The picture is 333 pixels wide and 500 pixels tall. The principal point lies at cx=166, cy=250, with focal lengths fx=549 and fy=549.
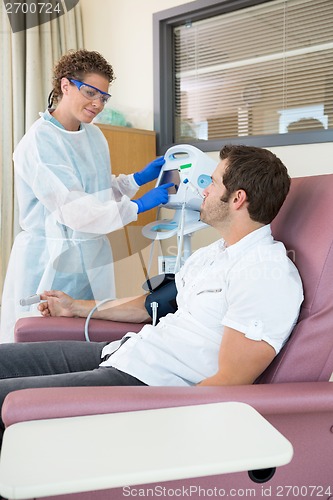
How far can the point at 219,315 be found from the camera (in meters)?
1.36

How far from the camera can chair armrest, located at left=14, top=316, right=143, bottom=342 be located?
1.74 m

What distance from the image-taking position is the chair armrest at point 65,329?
1.74 metres

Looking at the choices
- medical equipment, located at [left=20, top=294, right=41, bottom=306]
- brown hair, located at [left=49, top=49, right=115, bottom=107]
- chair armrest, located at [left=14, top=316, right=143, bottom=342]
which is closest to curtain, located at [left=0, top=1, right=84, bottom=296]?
brown hair, located at [left=49, top=49, right=115, bottom=107]

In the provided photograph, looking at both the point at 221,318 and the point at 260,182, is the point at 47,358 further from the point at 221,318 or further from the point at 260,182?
the point at 260,182

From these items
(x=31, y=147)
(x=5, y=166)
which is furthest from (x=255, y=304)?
(x=5, y=166)

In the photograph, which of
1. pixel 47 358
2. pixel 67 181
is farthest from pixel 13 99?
pixel 47 358

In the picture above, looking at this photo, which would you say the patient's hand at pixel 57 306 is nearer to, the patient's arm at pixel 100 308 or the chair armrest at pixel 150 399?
the patient's arm at pixel 100 308

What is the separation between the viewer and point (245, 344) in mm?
1202


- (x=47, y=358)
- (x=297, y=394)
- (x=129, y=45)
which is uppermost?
(x=129, y=45)

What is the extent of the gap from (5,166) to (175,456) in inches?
109

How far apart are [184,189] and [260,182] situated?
0.69m

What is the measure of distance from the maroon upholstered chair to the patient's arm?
0.62 meters

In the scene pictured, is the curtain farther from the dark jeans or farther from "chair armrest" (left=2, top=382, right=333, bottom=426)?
"chair armrest" (left=2, top=382, right=333, bottom=426)

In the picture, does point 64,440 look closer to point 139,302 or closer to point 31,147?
point 139,302
